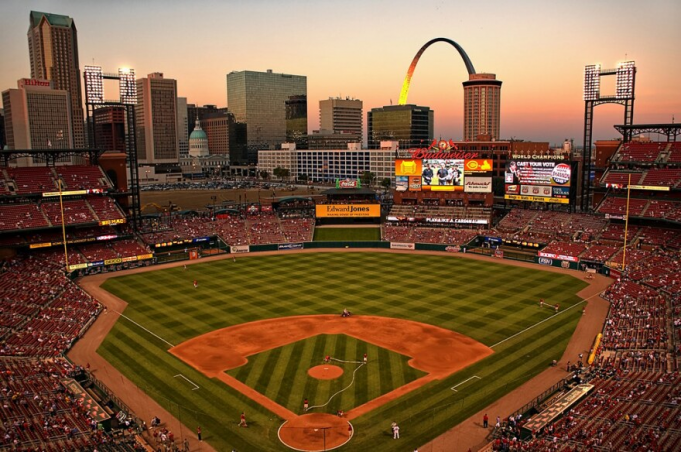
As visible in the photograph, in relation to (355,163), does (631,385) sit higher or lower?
lower

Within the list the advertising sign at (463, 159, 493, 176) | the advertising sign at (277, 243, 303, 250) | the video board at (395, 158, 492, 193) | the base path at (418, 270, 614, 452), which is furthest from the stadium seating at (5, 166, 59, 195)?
the base path at (418, 270, 614, 452)

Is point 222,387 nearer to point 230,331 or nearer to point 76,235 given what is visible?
point 230,331

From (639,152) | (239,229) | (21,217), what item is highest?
(639,152)

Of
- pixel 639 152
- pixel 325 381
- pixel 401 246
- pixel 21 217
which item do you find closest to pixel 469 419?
pixel 325 381

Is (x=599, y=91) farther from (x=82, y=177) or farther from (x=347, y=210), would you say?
(x=82, y=177)

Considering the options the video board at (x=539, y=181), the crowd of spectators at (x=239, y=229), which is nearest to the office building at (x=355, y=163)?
the crowd of spectators at (x=239, y=229)

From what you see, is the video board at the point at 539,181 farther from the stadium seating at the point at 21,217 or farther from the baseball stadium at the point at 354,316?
the stadium seating at the point at 21,217
